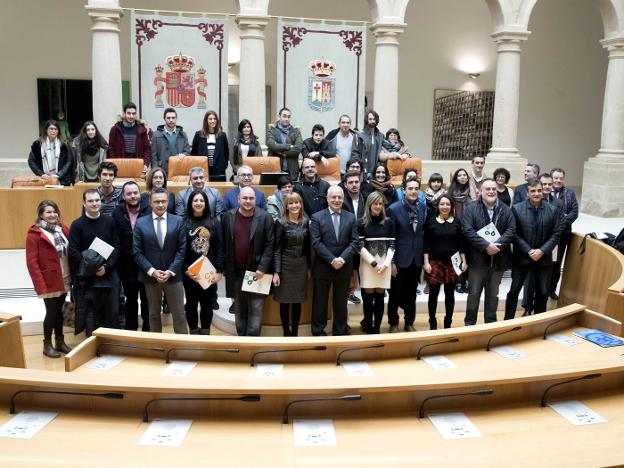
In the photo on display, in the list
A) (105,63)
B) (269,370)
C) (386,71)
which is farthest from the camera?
(386,71)

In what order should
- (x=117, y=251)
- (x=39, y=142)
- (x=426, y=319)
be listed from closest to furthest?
(x=117, y=251)
(x=426, y=319)
(x=39, y=142)

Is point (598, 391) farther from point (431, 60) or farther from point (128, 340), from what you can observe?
point (431, 60)

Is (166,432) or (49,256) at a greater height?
(49,256)

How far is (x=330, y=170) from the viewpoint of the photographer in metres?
9.05

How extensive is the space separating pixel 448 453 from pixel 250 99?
379 inches

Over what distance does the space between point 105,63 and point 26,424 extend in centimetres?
911

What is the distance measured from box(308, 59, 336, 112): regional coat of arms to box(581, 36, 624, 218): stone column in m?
6.28

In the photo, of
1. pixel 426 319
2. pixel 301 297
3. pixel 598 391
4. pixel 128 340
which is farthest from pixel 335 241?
pixel 598 391

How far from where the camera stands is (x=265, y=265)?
6.09 metres

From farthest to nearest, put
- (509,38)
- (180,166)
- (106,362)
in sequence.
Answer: (509,38) < (180,166) < (106,362)

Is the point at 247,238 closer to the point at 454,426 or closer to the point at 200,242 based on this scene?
the point at 200,242

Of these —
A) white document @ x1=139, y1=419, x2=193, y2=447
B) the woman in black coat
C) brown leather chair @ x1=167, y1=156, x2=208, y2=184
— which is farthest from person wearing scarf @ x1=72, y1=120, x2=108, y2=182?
white document @ x1=139, y1=419, x2=193, y2=447

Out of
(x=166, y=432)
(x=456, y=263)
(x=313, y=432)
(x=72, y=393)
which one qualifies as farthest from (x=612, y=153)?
(x=72, y=393)

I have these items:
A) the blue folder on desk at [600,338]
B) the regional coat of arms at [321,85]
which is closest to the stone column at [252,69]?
the regional coat of arms at [321,85]
